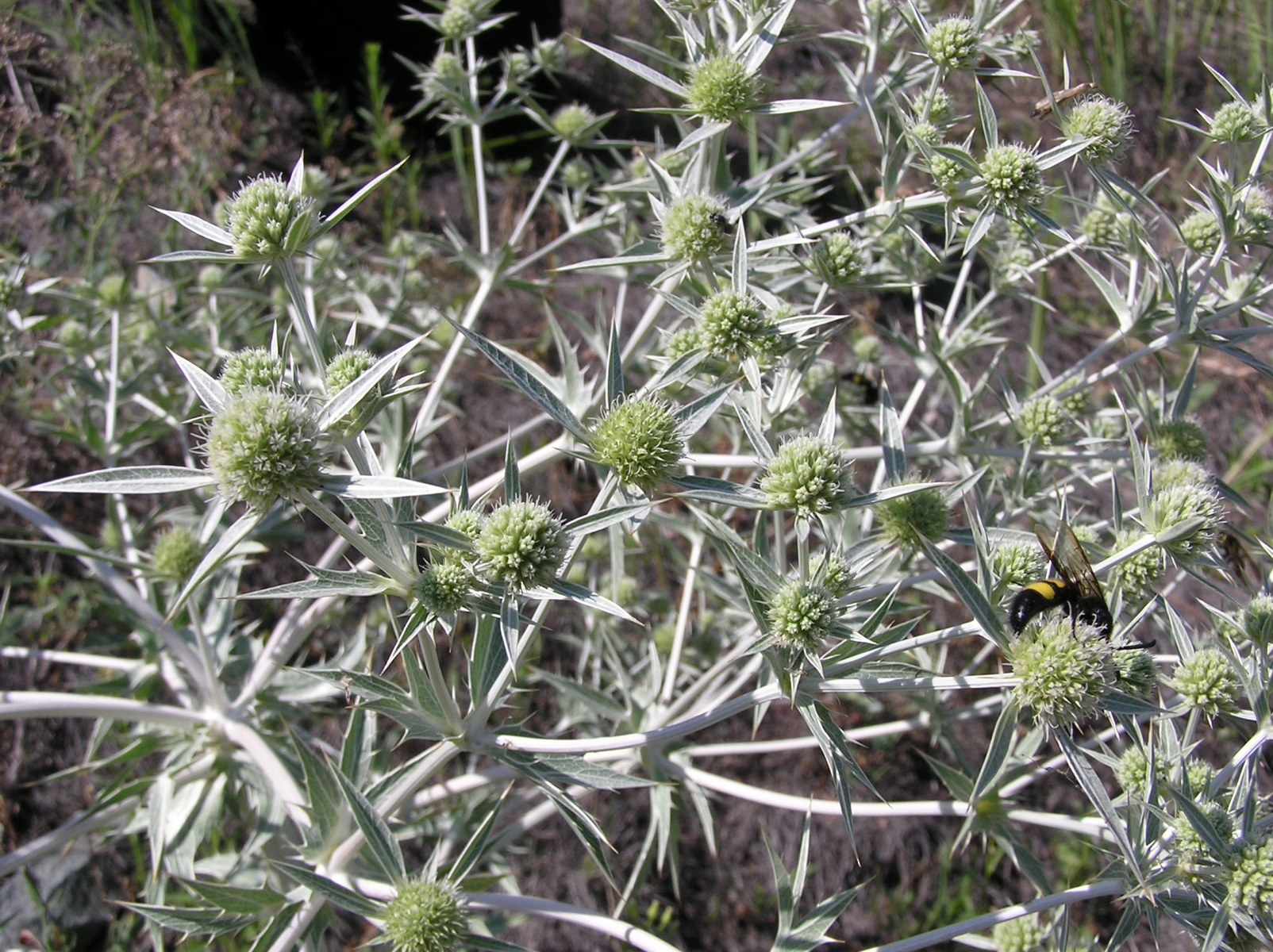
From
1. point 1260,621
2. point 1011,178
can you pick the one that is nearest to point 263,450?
point 1011,178

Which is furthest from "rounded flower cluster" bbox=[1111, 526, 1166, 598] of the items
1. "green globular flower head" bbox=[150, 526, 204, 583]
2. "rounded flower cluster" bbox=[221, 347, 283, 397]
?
"green globular flower head" bbox=[150, 526, 204, 583]

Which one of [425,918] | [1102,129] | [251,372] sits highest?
[1102,129]

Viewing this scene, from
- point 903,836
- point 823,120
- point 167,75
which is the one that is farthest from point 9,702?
point 823,120

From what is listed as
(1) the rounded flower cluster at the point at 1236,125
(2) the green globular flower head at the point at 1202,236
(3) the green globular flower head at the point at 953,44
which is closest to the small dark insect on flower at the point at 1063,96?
(3) the green globular flower head at the point at 953,44

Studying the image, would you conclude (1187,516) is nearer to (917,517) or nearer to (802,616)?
(917,517)

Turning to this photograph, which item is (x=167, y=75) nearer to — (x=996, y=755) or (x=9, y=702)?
(x=9, y=702)

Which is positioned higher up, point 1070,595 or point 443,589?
point 443,589
